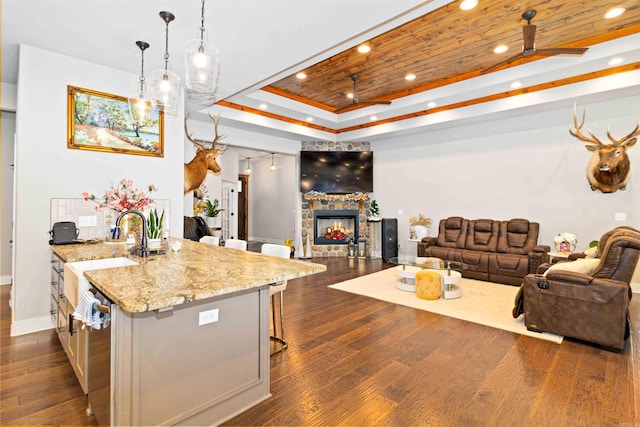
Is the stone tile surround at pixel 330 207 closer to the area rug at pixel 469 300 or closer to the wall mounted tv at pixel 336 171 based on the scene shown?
the wall mounted tv at pixel 336 171

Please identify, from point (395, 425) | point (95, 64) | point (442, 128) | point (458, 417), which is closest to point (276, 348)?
point (395, 425)

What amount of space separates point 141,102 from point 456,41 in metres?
3.77

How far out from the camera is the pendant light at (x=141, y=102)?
315 cm

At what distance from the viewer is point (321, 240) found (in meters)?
8.21

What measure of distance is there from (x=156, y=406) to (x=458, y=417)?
1.74 m

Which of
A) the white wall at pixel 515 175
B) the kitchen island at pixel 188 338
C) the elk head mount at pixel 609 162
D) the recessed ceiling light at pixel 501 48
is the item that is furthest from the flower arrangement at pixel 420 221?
the kitchen island at pixel 188 338

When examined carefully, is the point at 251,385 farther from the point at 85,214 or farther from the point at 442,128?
the point at 442,128

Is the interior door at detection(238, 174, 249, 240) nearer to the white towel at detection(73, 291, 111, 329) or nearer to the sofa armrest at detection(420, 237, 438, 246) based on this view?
the sofa armrest at detection(420, 237, 438, 246)

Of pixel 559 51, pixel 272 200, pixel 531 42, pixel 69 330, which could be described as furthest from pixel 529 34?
pixel 272 200

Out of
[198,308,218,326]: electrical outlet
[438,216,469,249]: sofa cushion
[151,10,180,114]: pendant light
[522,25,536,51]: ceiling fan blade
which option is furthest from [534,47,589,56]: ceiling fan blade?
[198,308,218,326]: electrical outlet

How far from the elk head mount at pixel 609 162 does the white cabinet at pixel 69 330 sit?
5973 millimetres

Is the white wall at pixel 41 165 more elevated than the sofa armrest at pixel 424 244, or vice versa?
the white wall at pixel 41 165

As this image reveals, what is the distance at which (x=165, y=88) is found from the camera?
8.96 ft

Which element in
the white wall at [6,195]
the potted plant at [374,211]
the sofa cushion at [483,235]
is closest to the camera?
the white wall at [6,195]
